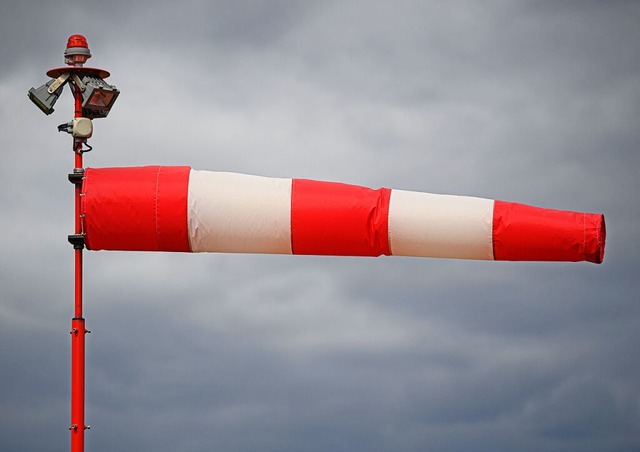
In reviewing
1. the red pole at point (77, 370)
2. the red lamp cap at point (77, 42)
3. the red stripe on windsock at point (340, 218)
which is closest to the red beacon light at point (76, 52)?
the red lamp cap at point (77, 42)

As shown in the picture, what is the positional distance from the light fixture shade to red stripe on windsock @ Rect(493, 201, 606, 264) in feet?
15.8

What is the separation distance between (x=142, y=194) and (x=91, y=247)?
921 millimetres

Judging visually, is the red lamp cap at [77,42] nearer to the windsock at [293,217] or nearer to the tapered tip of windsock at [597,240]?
the windsock at [293,217]

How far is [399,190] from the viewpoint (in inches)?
731

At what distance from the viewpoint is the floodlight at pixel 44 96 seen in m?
18.3

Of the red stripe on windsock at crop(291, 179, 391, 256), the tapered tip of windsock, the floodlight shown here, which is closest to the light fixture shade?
the floodlight

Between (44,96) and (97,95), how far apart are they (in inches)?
24.9

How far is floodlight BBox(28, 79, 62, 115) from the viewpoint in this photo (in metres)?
18.3

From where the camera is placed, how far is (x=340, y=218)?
18.4 metres

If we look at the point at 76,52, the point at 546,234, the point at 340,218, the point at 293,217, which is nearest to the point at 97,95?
the point at 76,52

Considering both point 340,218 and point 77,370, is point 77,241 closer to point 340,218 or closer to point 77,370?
point 77,370

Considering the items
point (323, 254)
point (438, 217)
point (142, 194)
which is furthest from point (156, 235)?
point (438, 217)

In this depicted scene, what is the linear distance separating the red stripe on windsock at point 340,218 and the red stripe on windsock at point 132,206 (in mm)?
1392

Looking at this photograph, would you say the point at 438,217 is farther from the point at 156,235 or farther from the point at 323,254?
the point at 156,235
